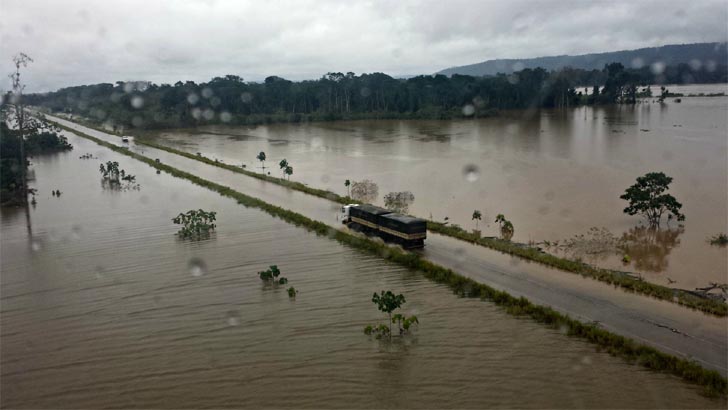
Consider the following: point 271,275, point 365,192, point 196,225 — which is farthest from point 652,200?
point 196,225

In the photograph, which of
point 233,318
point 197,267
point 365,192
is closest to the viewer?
point 233,318

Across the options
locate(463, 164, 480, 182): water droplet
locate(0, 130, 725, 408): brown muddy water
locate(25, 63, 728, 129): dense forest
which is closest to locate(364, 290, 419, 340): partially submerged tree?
locate(0, 130, 725, 408): brown muddy water

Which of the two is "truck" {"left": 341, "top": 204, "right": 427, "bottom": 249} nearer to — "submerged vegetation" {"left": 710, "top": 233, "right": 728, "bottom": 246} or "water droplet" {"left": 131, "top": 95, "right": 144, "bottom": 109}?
"submerged vegetation" {"left": 710, "top": 233, "right": 728, "bottom": 246}

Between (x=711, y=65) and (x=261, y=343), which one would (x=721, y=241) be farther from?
(x=711, y=65)

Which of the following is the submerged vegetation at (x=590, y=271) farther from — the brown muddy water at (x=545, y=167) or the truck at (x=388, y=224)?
the truck at (x=388, y=224)

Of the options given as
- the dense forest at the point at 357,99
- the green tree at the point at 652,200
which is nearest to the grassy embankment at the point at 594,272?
the green tree at the point at 652,200
